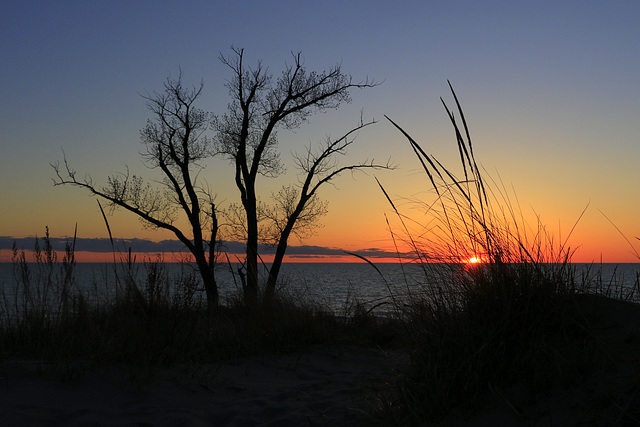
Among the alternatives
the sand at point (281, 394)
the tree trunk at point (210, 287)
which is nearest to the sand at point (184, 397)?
the sand at point (281, 394)

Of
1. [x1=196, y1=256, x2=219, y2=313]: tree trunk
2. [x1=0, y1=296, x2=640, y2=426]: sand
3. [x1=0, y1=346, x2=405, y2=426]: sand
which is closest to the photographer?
[x1=0, y1=296, x2=640, y2=426]: sand

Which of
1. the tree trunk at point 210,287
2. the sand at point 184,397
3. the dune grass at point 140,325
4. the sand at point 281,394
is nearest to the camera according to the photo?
the sand at point 281,394

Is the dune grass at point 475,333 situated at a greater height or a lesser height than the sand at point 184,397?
greater

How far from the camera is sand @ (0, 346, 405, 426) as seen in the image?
9.79ft

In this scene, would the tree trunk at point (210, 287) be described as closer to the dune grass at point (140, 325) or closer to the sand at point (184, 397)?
the dune grass at point (140, 325)

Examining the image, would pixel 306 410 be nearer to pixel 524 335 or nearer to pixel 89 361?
pixel 524 335

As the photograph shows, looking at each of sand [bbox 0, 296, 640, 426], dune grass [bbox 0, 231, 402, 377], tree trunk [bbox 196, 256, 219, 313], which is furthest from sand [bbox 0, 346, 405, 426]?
tree trunk [bbox 196, 256, 219, 313]

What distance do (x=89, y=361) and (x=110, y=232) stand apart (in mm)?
1156

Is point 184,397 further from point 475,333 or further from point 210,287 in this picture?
point 210,287

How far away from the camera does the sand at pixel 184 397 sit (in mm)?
2984

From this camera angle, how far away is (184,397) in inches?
139

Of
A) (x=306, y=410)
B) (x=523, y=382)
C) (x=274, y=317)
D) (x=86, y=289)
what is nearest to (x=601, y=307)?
(x=523, y=382)

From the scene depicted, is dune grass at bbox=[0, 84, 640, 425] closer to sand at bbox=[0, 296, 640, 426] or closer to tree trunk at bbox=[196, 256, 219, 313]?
sand at bbox=[0, 296, 640, 426]

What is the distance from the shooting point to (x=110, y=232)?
4188mm
